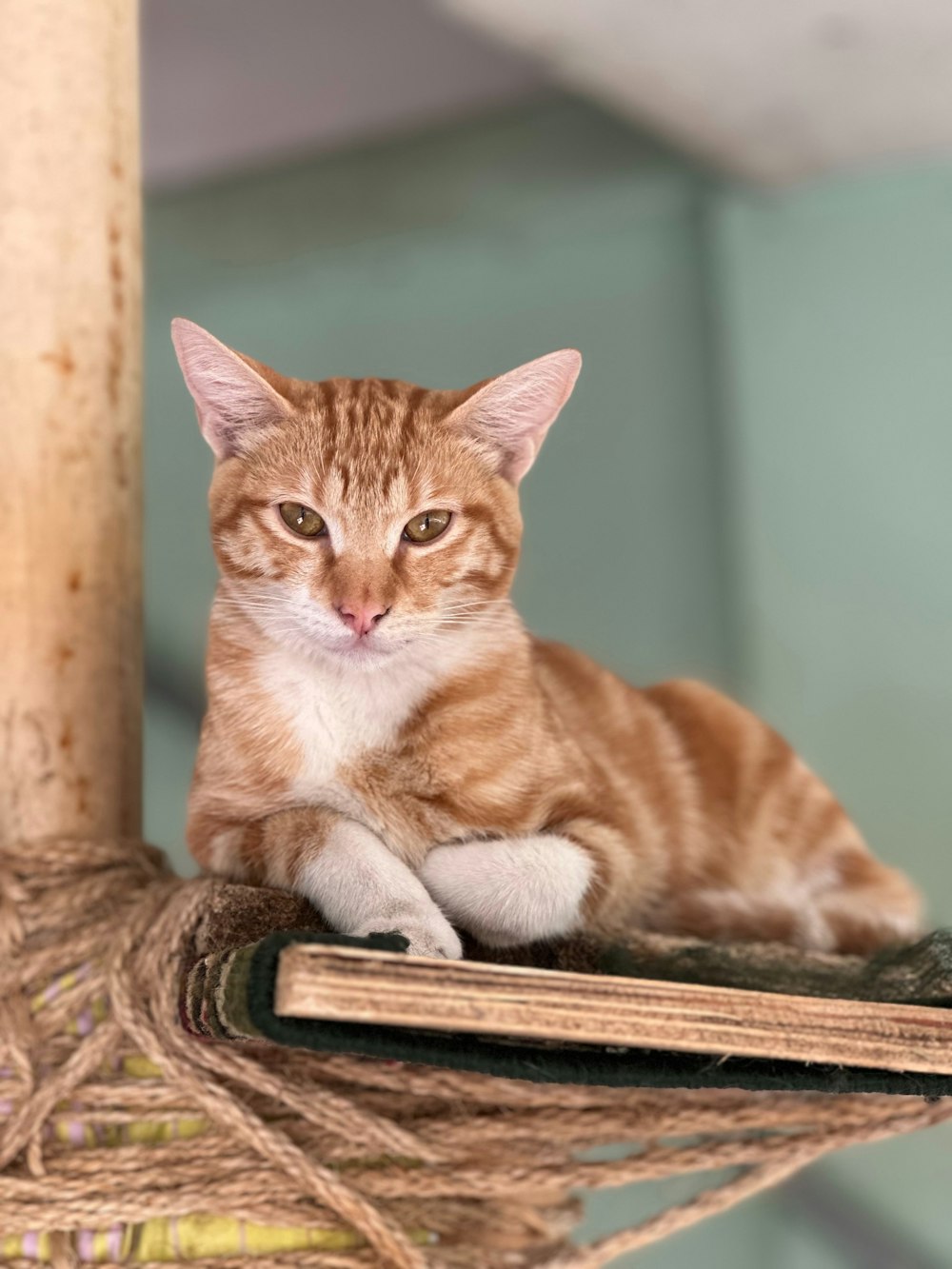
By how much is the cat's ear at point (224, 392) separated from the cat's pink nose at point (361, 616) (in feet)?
0.60

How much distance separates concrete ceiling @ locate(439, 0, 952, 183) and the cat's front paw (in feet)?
4.77

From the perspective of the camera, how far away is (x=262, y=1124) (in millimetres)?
969

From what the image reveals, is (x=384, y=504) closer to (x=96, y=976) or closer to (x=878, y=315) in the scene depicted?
(x=96, y=976)

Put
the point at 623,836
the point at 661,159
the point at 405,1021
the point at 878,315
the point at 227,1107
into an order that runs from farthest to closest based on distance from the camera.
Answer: the point at 661,159
the point at 878,315
the point at 623,836
the point at 227,1107
the point at 405,1021

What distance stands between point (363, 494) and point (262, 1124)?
0.46 metres

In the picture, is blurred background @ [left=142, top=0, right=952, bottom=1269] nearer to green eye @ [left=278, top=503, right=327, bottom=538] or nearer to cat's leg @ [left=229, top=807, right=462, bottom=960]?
green eye @ [left=278, top=503, right=327, bottom=538]

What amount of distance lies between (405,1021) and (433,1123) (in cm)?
32

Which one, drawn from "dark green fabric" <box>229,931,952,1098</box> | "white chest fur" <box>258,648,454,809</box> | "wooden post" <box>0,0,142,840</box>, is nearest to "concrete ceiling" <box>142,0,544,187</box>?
"wooden post" <box>0,0,142,840</box>

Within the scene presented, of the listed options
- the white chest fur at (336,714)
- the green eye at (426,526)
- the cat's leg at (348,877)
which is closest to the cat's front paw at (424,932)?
the cat's leg at (348,877)

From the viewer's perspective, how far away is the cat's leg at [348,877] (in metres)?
0.88

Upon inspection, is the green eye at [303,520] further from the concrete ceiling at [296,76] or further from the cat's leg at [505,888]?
the concrete ceiling at [296,76]

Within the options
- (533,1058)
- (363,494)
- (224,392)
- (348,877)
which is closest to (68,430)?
(224,392)

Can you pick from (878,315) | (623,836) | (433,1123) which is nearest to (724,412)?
(878,315)

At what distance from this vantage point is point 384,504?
3.19 ft
